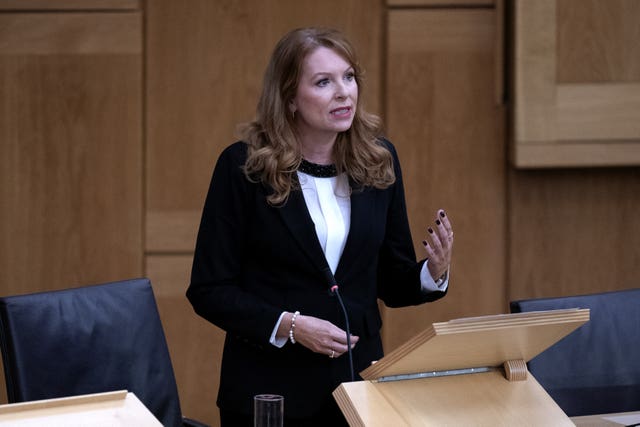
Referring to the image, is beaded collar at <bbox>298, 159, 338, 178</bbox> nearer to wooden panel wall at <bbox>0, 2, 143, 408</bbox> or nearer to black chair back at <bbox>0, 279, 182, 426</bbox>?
black chair back at <bbox>0, 279, 182, 426</bbox>

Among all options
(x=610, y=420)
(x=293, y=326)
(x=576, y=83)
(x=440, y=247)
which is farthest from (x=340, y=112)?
(x=576, y=83)

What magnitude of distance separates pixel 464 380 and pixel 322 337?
47 cm

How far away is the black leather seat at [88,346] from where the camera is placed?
2145 mm

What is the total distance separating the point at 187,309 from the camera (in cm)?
397

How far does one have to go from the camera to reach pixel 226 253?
2.28m

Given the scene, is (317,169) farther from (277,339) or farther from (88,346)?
(88,346)

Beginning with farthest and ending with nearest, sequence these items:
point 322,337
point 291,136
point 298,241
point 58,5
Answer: point 58,5 → point 291,136 → point 298,241 → point 322,337

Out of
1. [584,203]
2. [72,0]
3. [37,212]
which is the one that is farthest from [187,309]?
[584,203]

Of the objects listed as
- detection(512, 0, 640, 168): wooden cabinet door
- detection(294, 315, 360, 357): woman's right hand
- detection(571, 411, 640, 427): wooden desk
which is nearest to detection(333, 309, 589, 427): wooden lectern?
detection(571, 411, 640, 427): wooden desk

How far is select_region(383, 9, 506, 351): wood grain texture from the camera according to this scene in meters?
3.93

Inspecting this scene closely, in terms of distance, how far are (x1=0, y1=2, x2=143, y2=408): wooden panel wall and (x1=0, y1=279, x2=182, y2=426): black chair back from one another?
1.61 m

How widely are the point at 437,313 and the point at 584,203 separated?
0.72 meters

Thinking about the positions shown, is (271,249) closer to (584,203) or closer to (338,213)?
(338,213)

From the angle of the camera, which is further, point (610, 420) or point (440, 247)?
point (440, 247)
